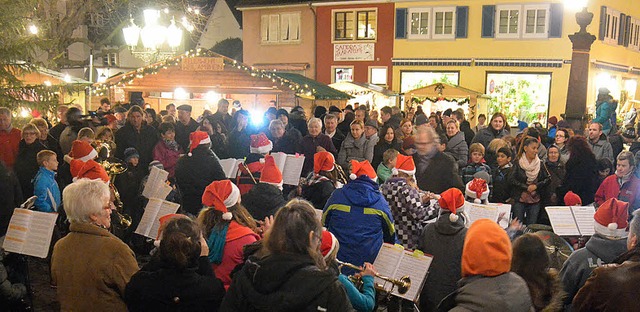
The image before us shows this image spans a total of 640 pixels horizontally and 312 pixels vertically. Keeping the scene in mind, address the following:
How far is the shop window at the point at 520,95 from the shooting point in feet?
82.8

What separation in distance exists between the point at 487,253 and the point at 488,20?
2424cm

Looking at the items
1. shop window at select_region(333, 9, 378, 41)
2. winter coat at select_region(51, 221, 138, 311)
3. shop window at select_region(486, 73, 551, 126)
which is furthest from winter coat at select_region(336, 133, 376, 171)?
shop window at select_region(333, 9, 378, 41)

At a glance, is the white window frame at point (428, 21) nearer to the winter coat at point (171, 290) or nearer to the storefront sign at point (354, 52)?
the storefront sign at point (354, 52)

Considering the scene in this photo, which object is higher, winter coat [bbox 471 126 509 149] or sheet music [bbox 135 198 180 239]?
winter coat [bbox 471 126 509 149]

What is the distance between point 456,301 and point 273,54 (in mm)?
28051

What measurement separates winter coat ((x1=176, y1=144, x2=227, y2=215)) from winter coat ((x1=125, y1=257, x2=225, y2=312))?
3874 millimetres

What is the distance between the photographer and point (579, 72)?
46.2 feet

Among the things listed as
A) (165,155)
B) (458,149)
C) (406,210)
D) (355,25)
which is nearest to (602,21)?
(355,25)

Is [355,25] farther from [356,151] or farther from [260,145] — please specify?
[260,145]

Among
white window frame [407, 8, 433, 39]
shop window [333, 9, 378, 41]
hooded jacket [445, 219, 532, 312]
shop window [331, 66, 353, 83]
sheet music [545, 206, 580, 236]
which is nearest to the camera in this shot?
hooded jacket [445, 219, 532, 312]

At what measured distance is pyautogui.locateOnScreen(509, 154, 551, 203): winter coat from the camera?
8.23 metres

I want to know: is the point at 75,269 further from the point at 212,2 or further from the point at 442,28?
the point at 212,2

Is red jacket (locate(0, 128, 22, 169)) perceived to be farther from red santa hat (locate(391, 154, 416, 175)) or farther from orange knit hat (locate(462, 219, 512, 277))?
orange knit hat (locate(462, 219, 512, 277))

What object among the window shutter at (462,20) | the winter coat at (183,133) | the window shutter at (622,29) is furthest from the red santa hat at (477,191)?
the window shutter at (622,29)
